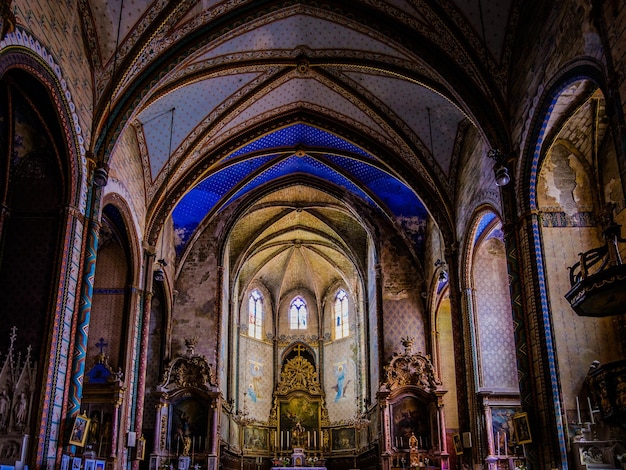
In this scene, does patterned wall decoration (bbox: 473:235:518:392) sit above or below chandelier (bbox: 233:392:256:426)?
above

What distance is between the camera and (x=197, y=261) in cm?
2309

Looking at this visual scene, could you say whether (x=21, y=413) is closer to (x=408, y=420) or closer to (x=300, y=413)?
(x=408, y=420)

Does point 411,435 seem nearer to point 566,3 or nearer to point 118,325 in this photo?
point 118,325

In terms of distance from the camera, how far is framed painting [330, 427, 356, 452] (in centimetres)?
2802

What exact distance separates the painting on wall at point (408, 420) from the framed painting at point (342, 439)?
7.39m

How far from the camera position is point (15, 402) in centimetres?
1078

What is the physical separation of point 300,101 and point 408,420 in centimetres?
1068

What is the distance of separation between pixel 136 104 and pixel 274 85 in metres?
4.72

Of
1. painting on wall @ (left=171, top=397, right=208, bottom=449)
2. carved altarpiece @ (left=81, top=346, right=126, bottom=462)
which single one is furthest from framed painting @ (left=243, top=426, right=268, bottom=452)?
carved altarpiece @ (left=81, top=346, right=126, bottom=462)

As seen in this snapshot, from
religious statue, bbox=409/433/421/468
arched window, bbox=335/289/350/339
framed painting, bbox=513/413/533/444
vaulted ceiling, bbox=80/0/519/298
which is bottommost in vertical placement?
religious statue, bbox=409/433/421/468

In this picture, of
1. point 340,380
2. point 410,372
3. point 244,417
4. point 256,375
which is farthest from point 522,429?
point 256,375

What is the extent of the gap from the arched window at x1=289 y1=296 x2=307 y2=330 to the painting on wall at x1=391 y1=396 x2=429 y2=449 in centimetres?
1244

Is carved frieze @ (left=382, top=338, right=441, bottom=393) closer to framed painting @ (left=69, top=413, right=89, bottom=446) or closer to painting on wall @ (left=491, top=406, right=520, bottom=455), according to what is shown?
painting on wall @ (left=491, top=406, right=520, bottom=455)

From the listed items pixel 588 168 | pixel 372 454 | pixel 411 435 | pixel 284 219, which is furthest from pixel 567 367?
pixel 284 219
